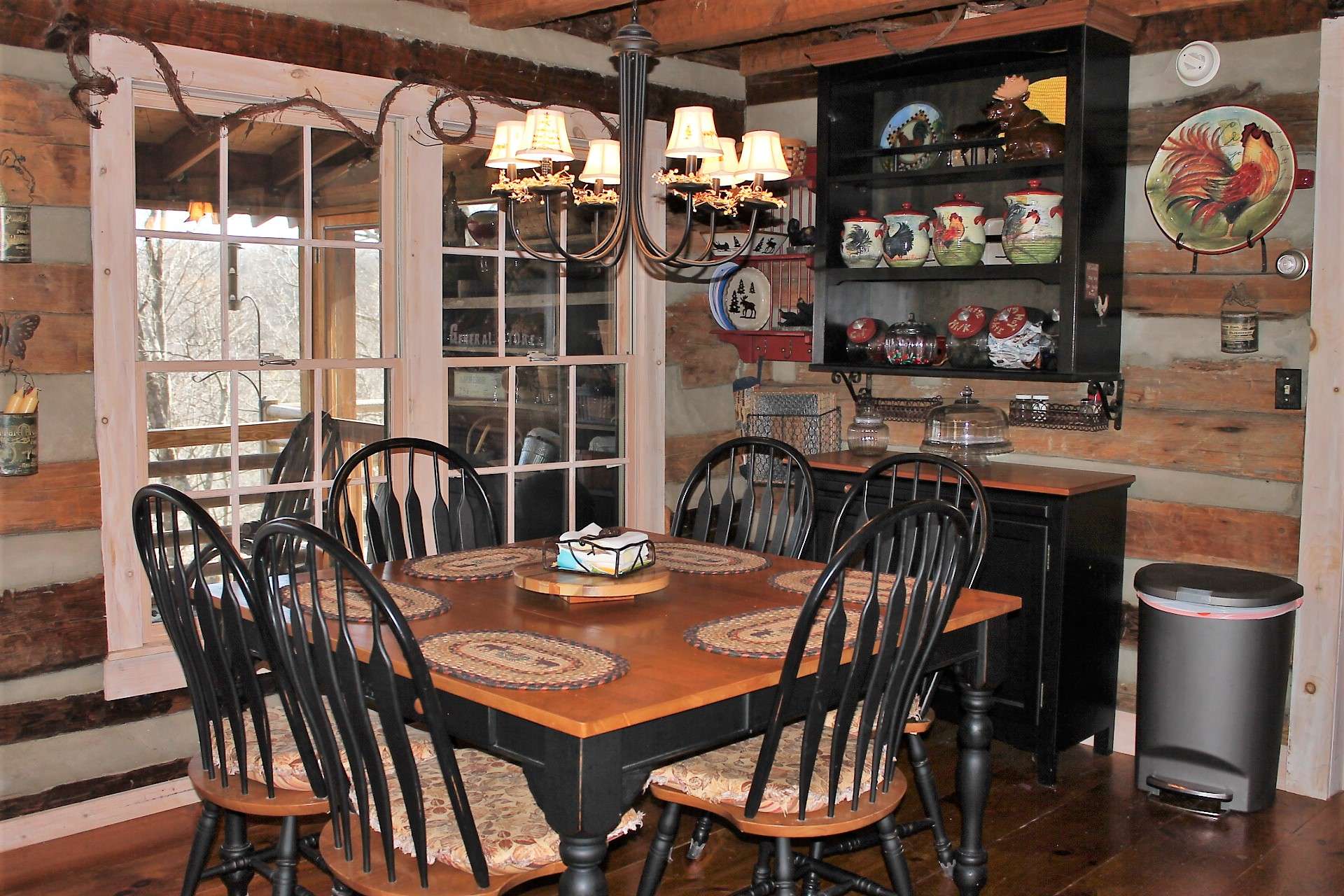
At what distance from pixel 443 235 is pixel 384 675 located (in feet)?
7.66

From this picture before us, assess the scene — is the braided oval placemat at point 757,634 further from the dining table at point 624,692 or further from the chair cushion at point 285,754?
the chair cushion at point 285,754

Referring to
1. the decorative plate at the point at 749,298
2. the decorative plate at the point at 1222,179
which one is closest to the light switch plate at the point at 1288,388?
the decorative plate at the point at 1222,179

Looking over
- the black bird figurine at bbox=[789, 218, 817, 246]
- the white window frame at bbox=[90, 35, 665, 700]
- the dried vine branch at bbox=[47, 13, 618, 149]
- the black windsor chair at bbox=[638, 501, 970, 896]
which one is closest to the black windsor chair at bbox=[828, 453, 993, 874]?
the black windsor chair at bbox=[638, 501, 970, 896]

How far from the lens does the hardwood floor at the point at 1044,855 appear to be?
298 centimetres

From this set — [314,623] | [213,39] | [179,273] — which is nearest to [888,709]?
[314,623]

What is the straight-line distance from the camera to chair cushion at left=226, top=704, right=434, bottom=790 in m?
2.34

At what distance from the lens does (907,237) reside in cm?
422

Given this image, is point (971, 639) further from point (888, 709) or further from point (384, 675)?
point (384, 675)

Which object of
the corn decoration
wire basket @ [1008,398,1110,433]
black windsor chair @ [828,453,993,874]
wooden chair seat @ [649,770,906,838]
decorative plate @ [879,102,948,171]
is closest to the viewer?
wooden chair seat @ [649,770,906,838]

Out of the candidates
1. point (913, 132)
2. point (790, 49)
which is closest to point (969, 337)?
point (913, 132)

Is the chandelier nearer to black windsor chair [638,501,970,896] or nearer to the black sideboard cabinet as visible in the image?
black windsor chair [638,501,970,896]

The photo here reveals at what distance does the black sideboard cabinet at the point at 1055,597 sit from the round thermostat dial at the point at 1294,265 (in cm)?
77

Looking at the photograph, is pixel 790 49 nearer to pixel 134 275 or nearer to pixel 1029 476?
pixel 1029 476

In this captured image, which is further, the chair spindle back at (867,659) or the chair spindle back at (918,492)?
the chair spindle back at (918,492)
